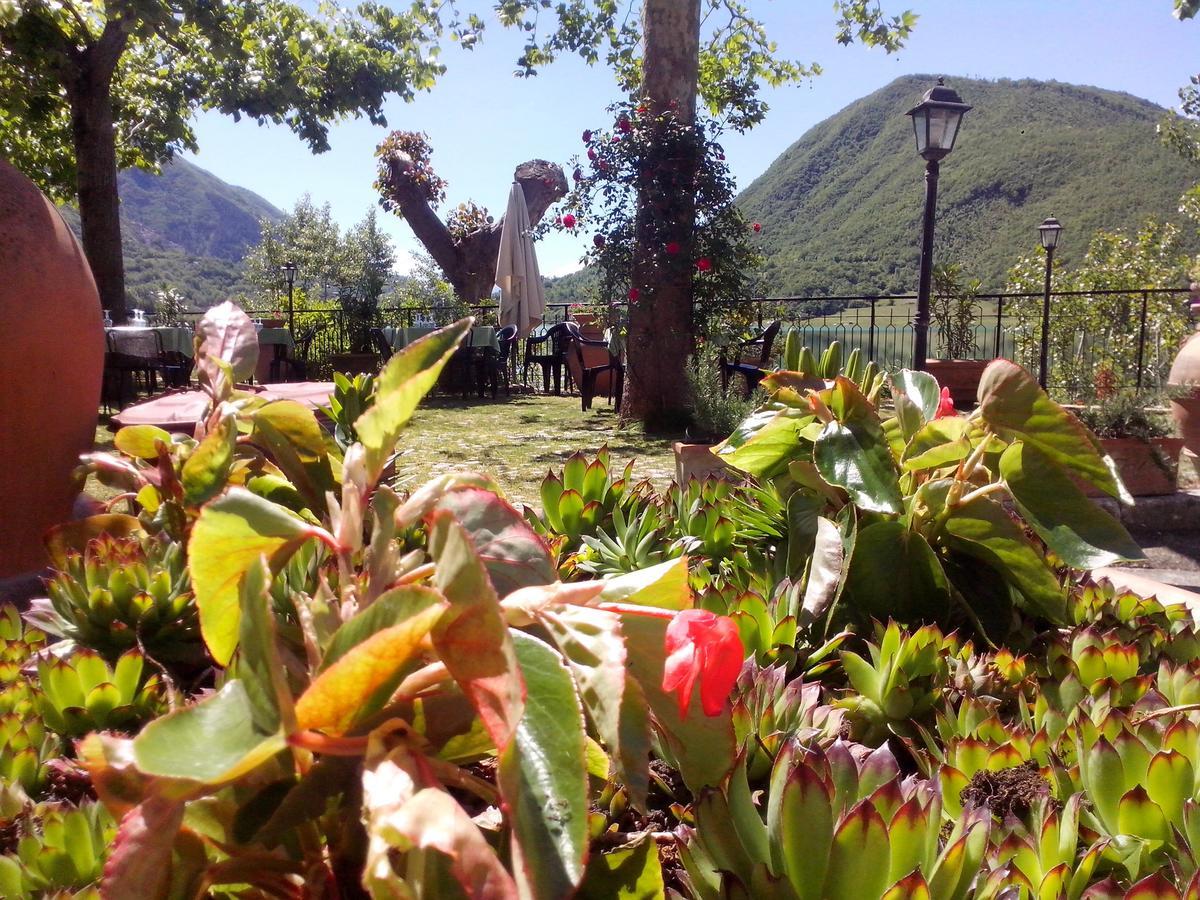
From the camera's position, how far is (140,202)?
461 feet

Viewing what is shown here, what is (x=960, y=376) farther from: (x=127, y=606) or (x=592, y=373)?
(x=127, y=606)

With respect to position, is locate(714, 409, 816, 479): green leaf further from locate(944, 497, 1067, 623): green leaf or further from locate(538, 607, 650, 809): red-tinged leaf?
locate(538, 607, 650, 809): red-tinged leaf

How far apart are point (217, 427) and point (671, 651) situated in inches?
23.2

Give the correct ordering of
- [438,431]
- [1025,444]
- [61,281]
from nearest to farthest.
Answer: [1025,444]
[61,281]
[438,431]

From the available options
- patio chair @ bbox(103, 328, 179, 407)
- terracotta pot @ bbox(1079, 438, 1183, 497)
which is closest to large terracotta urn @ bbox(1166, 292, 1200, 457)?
terracotta pot @ bbox(1079, 438, 1183, 497)

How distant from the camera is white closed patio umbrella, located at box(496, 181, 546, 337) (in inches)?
491

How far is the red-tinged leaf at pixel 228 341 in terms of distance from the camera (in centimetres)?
111

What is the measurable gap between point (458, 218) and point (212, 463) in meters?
19.9

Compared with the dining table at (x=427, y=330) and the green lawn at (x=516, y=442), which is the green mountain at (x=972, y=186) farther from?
the green lawn at (x=516, y=442)

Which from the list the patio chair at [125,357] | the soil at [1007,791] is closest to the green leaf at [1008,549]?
the soil at [1007,791]

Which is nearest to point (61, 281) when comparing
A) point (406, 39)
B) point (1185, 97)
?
point (406, 39)

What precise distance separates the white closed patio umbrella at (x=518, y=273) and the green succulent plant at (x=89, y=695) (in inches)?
467

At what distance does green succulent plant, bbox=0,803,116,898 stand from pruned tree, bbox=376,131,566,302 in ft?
62.1

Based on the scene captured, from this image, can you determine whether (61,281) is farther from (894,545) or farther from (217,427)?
(894,545)
